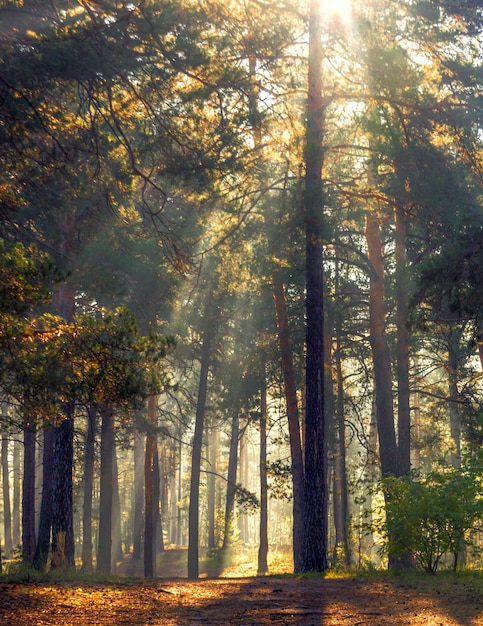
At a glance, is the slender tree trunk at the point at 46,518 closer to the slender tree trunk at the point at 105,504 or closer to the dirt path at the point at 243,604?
Answer: the slender tree trunk at the point at 105,504

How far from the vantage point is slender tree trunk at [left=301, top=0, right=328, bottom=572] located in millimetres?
13938

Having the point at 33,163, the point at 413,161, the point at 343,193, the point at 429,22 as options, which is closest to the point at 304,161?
the point at 343,193

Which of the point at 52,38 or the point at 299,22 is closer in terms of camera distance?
the point at 52,38

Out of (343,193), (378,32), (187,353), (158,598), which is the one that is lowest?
(158,598)

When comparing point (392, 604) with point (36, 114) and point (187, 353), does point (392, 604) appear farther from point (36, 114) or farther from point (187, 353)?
point (187, 353)

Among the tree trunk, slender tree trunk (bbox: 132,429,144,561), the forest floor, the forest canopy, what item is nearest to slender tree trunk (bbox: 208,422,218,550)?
slender tree trunk (bbox: 132,429,144,561)

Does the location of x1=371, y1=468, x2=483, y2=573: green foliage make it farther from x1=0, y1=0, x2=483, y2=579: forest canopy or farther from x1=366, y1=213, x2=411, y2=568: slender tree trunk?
x1=366, y1=213, x2=411, y2=568: slender tree trunk

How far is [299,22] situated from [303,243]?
4.85 metres

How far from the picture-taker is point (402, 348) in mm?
19312

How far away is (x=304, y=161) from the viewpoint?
14.2m

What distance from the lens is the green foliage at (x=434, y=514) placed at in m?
11.2

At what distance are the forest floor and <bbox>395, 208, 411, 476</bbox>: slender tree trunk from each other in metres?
7.22

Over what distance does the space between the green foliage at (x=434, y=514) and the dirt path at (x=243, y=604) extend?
42.1 inches

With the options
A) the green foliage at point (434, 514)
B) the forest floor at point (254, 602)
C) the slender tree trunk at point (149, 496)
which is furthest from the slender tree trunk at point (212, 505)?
the forest floor at point (254, 602)
